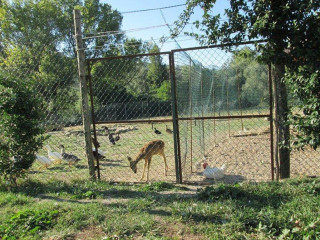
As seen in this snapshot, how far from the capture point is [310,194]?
3.84 m

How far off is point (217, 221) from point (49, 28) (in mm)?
32000

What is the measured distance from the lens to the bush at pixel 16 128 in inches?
203

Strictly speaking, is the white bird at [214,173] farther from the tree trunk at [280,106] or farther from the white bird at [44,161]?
the white bird at [44,161]

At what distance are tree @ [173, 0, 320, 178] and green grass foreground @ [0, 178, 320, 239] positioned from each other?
95 cm

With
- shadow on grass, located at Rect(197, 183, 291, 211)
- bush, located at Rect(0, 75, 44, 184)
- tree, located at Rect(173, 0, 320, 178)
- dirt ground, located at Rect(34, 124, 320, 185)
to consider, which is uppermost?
tree, located at Rect(173, 0, 320, 178)

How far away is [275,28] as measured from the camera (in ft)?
12.9

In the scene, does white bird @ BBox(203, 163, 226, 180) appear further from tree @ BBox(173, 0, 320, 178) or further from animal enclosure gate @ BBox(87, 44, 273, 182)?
tree @ BBox(173, 0, 320, 178)

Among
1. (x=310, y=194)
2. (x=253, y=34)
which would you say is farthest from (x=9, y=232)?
(x=253, y=34)

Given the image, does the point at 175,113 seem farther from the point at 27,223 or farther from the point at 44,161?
the point at 44,161

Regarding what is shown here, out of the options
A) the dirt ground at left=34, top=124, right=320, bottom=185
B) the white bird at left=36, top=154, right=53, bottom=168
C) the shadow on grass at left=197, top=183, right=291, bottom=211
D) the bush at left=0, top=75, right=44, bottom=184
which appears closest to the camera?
the shadow on grass at left=197, top=183, right=291, bottom=211

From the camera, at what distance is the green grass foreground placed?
3.22m

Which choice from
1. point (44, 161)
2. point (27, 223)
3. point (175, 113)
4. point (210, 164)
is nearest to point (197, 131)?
point (210, 164)

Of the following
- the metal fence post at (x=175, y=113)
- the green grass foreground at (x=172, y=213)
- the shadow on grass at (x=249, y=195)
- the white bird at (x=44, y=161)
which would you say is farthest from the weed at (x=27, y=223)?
the white bird at (x=44, y=161)

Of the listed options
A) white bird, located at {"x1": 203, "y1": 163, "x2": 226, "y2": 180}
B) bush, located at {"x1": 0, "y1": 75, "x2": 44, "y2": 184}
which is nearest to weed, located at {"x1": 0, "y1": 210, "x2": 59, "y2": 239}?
bush, located at {"x1": 0, "y1": 75, "x2": 44, "y2": 184}
